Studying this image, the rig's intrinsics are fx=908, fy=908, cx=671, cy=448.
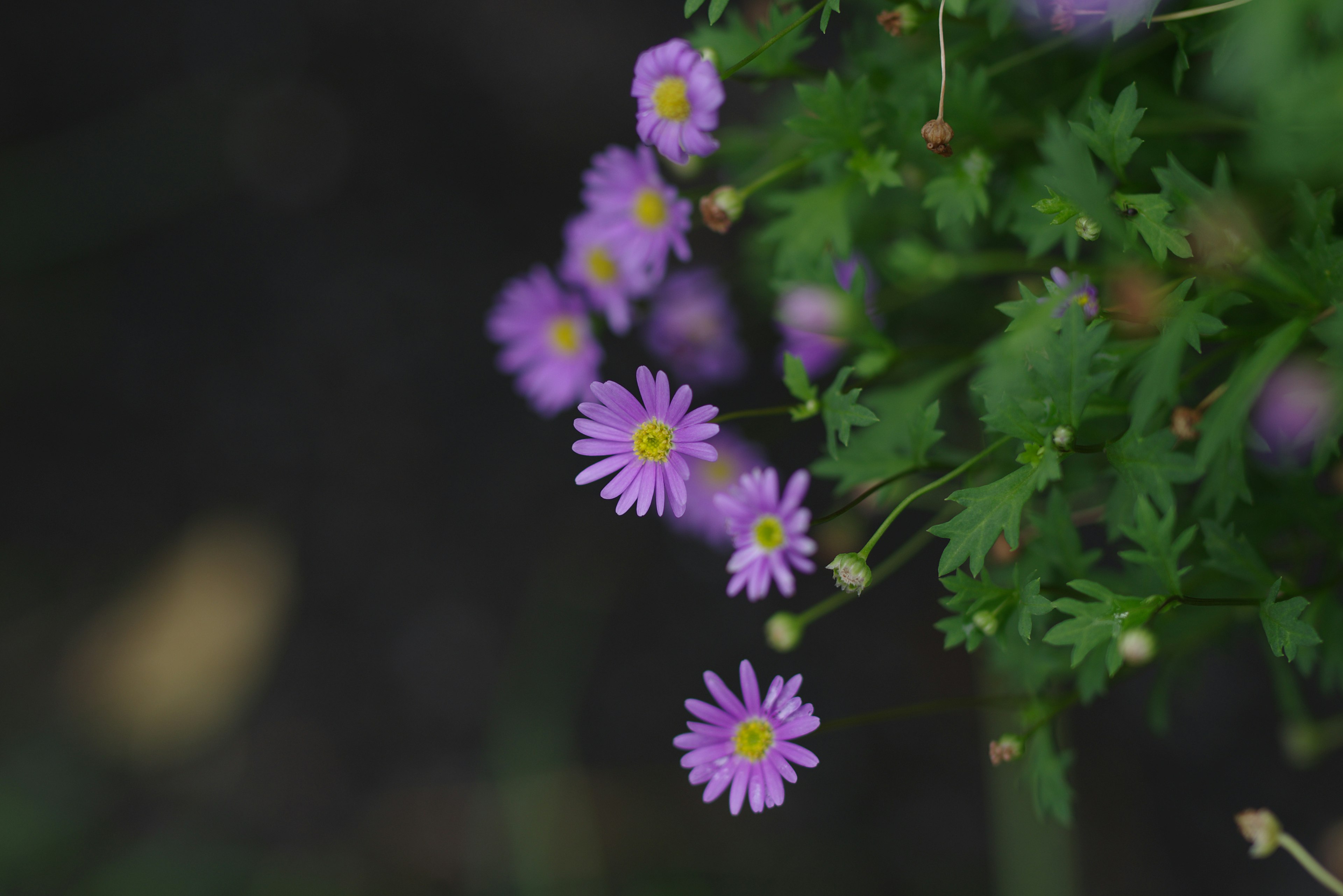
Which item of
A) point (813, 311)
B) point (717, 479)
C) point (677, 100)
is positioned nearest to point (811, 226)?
point (813, 311)

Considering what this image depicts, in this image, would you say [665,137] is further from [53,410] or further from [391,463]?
[53,410]

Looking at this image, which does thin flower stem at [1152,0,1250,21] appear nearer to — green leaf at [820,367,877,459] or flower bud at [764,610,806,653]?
green leaf at [820,367,877,459]

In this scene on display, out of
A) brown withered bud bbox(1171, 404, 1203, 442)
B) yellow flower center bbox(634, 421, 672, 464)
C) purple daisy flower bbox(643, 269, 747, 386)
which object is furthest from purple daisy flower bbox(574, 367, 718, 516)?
purple daisy flower bbox(643, 269, 747, 386)

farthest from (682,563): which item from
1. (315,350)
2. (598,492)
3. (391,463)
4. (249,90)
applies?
(249,90)

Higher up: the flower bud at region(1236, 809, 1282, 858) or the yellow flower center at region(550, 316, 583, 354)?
the yellow flower center at region(550, 316, 583, 354)

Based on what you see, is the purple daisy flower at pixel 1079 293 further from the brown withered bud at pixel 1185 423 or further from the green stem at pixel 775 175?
the green stem at pixel 775 175

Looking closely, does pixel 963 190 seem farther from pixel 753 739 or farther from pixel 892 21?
pixel 753 739

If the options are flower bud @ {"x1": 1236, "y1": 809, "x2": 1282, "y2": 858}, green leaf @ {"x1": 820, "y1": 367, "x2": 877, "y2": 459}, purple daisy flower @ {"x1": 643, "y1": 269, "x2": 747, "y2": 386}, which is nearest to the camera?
green leaf @ {"x1": 820, "y1": 367, "x2": 877, "y2": 459}

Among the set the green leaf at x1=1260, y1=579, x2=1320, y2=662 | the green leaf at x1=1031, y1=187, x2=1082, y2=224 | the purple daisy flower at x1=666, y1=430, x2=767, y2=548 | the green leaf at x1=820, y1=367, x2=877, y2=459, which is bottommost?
the green leaf at x1=1260, y1=579, x2=1320, y2=662
